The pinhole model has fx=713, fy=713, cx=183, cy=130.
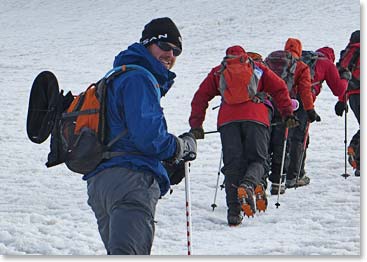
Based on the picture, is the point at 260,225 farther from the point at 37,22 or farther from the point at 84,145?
the point at 37,22

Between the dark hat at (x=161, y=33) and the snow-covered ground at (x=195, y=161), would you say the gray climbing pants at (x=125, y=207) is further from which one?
the snow-covered ground at (x=195, y=161)

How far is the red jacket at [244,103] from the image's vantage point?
571 cm

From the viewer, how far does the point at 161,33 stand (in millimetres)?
3549

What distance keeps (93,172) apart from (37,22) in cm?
2466

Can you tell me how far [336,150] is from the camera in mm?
9141

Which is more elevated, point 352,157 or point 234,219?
point 352,157

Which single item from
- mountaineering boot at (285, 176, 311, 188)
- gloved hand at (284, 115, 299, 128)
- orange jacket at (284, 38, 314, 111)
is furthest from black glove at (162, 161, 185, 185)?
mountaineering boot at (285, 176, 311, 188)

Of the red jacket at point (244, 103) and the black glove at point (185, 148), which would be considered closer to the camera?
the black glove at point (185, 148)

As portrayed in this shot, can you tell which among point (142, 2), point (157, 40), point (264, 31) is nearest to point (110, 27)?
point (142, 2)

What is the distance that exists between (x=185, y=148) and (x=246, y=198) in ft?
6.80

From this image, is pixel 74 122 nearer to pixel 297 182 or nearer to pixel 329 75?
pixel 297 182

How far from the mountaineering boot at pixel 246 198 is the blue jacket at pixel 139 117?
209 cm

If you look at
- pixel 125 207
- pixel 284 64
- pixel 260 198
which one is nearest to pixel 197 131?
pixel 260 198

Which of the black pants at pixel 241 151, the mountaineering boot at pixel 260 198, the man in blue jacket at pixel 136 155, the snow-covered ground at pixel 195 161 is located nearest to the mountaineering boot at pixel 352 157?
the snow-covered ground at pixel 195 161
